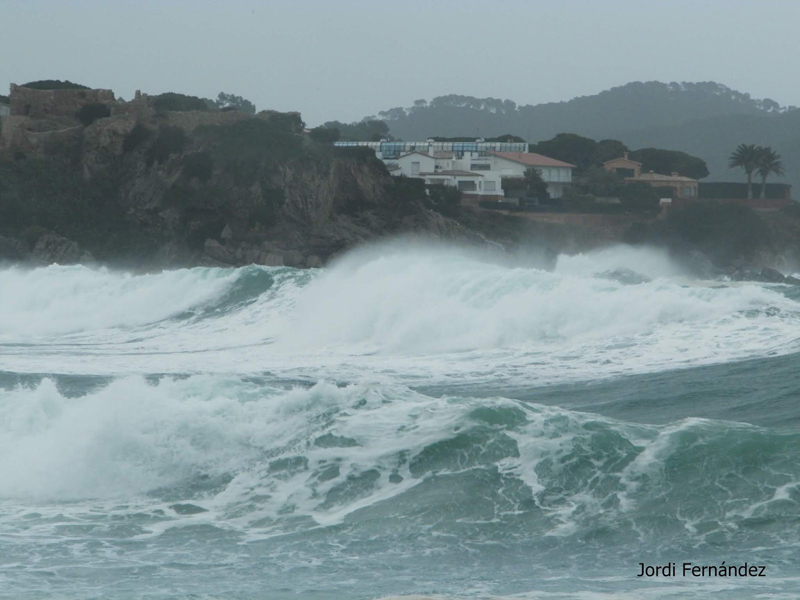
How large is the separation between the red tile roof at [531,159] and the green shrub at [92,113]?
74.0ft

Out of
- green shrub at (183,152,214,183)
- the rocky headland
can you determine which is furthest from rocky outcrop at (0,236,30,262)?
green shrub at (183,152,214,183)

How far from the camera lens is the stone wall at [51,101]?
61.8 meters

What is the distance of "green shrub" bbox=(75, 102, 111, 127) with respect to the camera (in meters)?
60.5

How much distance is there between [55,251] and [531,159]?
102 feet

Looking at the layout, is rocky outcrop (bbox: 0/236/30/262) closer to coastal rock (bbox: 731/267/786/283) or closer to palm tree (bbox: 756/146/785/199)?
coastal rock (bbox: 731/267/786/283)

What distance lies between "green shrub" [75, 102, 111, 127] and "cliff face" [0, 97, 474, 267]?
1.77 feet

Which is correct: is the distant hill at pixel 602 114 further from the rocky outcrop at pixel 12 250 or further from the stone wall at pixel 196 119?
the rocky outcrop at pixel 12 250

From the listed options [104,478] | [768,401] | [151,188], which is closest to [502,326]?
[768,401]

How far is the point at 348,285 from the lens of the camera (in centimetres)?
2759

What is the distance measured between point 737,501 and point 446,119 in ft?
591

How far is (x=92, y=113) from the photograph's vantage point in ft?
199

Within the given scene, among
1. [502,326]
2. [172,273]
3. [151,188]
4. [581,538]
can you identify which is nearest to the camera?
[581,538]

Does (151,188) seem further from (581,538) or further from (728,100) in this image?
(728,100)

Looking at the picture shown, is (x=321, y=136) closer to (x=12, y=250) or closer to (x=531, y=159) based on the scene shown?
(x=531, y=159)
